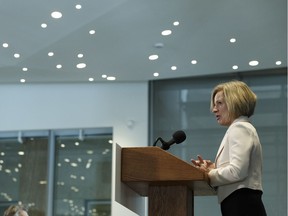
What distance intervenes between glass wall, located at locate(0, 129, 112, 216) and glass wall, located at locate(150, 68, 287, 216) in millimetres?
1048

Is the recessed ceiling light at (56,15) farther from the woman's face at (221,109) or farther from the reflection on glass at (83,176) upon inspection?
the woman's face at (221,109)

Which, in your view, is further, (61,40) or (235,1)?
(61,40)

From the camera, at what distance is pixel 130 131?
985 cm

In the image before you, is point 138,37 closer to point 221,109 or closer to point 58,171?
point 58,171

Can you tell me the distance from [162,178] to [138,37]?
18.9 ft

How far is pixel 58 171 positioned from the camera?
1034cm

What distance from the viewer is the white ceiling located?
24.3 feet

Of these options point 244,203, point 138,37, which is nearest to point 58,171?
point 138,37

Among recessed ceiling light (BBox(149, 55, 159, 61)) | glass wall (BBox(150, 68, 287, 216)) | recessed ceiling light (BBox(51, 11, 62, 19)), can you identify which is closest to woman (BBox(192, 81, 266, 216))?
recessed ceiling light (BBox(51, 11, 62, 19))

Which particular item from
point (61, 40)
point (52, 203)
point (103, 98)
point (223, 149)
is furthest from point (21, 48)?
point (223, 149)

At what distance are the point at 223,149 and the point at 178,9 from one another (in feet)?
16.7

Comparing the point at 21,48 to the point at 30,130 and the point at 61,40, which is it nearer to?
the point at 61,40

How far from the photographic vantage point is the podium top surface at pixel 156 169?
2.50m

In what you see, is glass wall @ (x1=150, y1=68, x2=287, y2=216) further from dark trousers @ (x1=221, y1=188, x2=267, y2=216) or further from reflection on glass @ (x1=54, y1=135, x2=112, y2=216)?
dark trousers @ (x1=221, y1=188, x2=267, y2=216)
